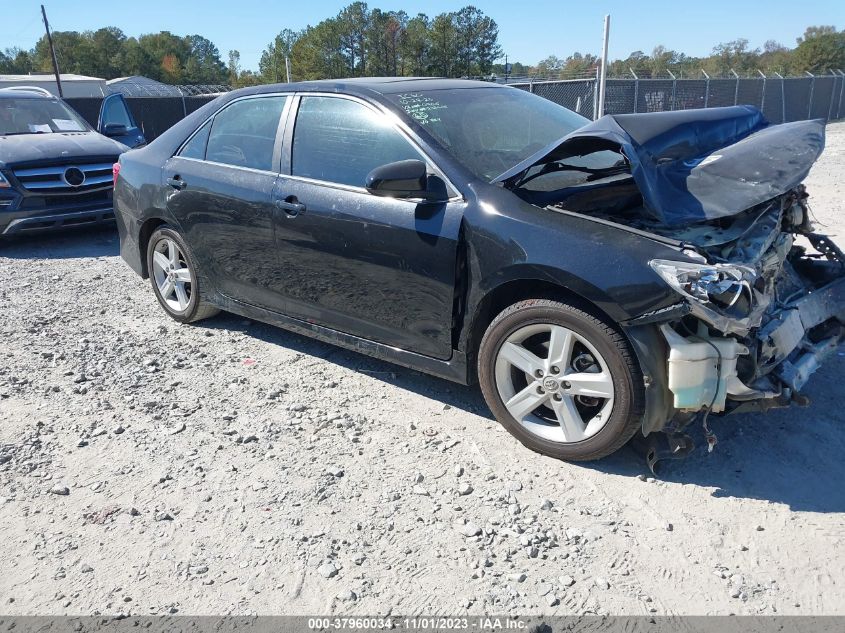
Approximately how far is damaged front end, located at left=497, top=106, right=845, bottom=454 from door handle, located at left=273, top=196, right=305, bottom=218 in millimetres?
1301

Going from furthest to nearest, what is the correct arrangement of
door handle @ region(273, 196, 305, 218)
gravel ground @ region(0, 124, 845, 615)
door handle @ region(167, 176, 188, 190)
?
door handle @ region(167, 176, 188, 190)
door handle @ region(273, 196, 305, 218)
gravel ground @ region(0, 124, 845, 615)

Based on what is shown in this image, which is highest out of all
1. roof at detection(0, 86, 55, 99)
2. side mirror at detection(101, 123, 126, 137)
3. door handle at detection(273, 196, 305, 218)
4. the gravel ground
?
roof at detection(0, 86, 55, 99)

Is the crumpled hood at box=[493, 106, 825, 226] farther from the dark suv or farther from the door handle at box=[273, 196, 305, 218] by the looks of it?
the dark suv

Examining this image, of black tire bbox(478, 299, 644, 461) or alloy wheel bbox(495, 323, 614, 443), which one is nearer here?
black tire bbox(478, 299, 644, 461)

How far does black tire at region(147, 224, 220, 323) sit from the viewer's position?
5.06m

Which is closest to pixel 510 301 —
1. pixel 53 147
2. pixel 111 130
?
pixel 53 147

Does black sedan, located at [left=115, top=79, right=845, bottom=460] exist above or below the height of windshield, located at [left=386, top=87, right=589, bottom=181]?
below

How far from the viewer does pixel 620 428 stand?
10.3ft

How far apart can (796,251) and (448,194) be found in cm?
205

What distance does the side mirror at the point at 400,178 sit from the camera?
11.3ft

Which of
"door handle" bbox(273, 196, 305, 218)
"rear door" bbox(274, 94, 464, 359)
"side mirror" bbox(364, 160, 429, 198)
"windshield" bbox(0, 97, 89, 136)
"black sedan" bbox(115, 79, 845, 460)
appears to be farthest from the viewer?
"windshield" bbox(0, 97, 89, 136)

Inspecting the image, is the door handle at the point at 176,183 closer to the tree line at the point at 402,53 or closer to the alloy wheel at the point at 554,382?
the alloy wheel at the point at 554,382

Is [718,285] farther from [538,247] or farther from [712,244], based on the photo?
[538,247]

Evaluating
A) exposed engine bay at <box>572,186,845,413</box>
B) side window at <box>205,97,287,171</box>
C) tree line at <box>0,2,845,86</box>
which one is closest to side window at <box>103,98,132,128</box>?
side window at <box>205,97,287,171</box>
